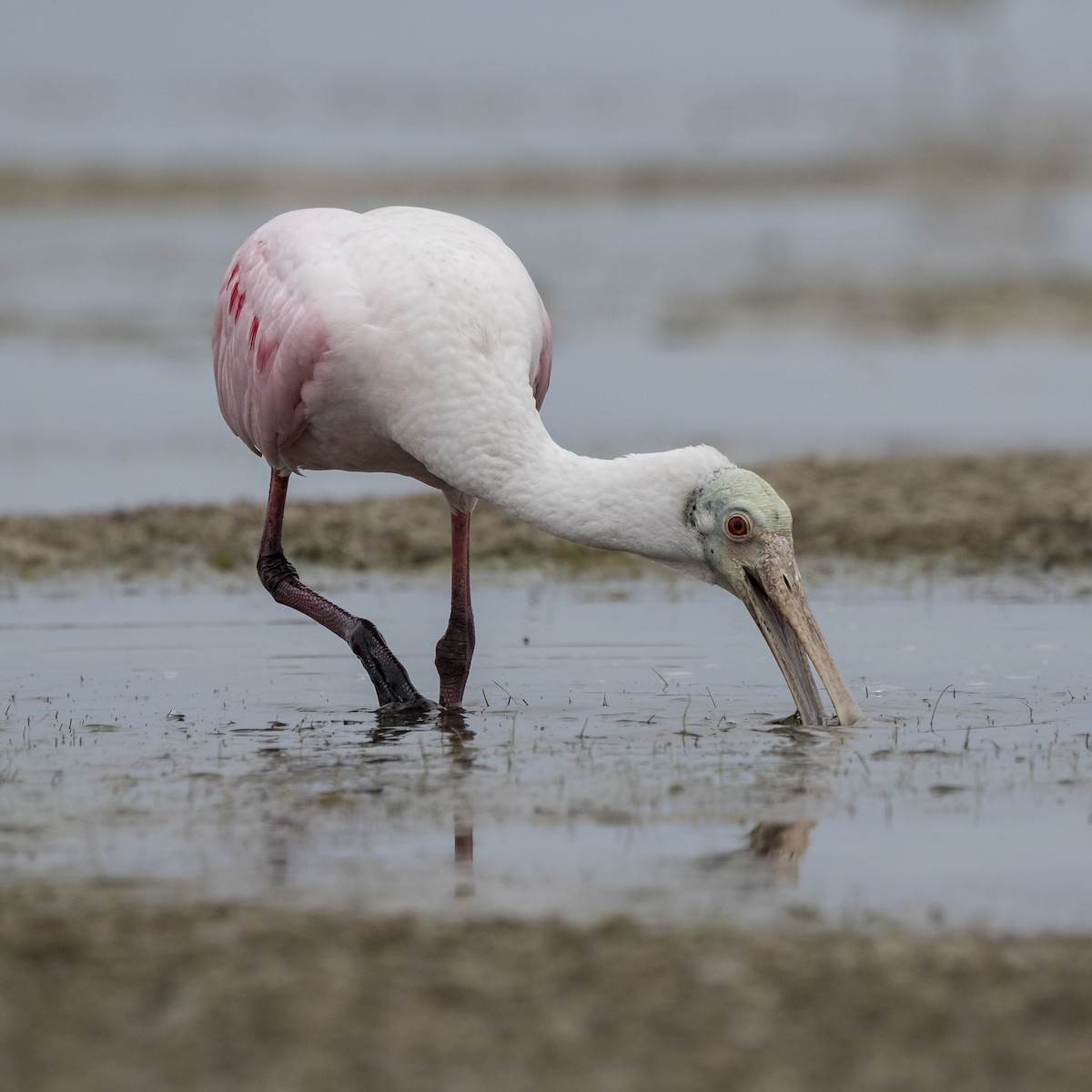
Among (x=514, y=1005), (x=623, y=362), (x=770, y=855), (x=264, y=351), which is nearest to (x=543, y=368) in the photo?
(x=264, y=351)

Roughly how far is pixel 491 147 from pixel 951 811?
201 feet

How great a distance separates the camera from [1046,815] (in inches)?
262

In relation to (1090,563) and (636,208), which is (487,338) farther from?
(636,208)

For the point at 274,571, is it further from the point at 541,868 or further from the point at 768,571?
the point at 541,868

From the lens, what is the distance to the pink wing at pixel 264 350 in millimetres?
8336

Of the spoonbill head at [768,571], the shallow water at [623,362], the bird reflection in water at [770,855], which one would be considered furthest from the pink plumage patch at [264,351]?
the shallow water at [623,362]

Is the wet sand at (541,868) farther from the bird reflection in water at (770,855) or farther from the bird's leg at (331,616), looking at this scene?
the bird's leg at (331,616)

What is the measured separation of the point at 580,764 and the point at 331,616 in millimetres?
1881

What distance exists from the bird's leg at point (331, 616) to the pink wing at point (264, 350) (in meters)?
0.26

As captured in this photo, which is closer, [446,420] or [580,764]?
[580,764]

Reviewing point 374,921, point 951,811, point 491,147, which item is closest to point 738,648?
point 951,811

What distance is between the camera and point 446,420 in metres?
7.82

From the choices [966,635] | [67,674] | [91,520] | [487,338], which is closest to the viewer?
[487,338]

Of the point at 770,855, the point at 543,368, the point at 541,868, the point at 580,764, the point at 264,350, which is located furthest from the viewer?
the point at 543,368
